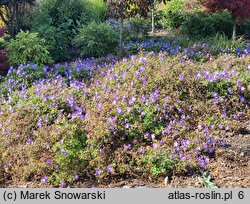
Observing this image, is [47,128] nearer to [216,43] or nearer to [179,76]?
[179,76]

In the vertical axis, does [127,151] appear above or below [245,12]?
below

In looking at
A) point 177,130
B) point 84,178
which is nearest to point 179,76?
point 177,130

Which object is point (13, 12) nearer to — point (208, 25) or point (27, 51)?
point (27, 51)

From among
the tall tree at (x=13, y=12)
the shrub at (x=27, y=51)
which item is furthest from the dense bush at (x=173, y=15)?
the shrub at (x=27, y=51)

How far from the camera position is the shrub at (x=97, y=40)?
877cm

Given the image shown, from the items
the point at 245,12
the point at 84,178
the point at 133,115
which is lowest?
the point at 84,178

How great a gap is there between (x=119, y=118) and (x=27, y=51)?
335cm

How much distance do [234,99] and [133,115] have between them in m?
1.58

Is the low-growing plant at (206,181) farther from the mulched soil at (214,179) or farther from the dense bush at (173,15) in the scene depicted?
the dense bush at (173,15)

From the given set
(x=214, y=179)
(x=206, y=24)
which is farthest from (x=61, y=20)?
(x=214, y=179)

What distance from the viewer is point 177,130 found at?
5.21m

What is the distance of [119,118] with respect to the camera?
5.22 m

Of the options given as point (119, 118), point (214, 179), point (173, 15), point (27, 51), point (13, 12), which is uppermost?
point (13, 12)

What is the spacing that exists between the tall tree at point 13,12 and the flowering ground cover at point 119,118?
2.52m
